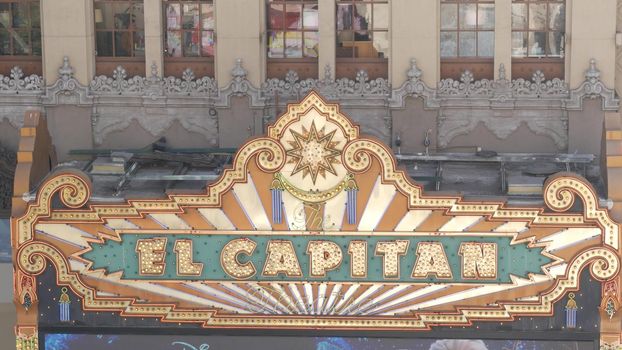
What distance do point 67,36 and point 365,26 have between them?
4842mm

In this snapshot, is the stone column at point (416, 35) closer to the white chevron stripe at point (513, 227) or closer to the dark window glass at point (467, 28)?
the dark window glass at point (467, 28)

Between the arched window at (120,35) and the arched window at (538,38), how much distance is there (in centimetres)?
608

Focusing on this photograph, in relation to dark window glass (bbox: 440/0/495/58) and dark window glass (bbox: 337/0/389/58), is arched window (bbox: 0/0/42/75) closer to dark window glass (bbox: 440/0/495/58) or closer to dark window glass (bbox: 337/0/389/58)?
dark window glass (bbox: 337/0/389/58)

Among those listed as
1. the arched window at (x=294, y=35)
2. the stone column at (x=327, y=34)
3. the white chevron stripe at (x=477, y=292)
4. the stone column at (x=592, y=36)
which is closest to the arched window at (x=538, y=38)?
the stone column at (x=592, y=36)

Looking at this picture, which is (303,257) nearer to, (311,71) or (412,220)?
(412,220)

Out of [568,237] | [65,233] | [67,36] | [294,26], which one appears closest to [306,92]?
[294,26]

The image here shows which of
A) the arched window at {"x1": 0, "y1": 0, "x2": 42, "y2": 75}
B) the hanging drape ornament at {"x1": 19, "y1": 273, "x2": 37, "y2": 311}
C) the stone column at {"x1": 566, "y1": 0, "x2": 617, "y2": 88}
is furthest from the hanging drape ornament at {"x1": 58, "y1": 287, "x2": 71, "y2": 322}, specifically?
the stone column at {"x1": 566, "y1": 0, "x2": 617, "y2": 88}

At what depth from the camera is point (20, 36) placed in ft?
94.4

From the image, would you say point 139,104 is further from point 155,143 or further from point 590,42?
Result: point 590,42

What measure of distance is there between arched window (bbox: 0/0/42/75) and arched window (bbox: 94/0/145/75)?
101 cm

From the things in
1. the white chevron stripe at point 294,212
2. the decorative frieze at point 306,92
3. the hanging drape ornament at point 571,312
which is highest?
the decorative frieze at point 306,92

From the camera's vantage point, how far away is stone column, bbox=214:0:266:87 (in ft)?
91.8

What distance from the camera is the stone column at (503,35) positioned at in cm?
2777

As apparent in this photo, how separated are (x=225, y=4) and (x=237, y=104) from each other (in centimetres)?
162
